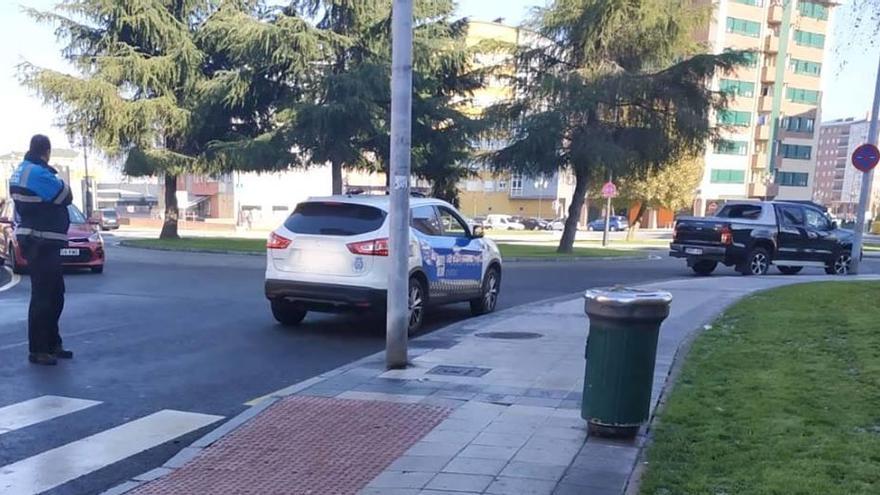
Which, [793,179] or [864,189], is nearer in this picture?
[864,189]

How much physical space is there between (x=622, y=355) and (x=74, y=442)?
378 centimetres

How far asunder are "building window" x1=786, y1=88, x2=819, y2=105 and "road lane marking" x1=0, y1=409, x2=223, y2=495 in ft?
Answer: 280

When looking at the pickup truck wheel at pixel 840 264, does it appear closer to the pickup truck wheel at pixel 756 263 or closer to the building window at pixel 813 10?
the pickup truck wheel at pixel 756 263

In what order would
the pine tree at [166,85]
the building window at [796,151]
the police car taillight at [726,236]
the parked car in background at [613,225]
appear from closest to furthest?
1. the police car taillight at [726,236]
2. the pine tree at [166,85]
3. the parked car in background at [613,225]
4. the building window at [796,151]

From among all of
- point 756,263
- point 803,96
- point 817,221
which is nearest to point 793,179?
point 803,96

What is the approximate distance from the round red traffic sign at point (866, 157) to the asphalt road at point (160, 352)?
8324 millimetres

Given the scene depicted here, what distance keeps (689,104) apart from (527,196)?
2380 inches

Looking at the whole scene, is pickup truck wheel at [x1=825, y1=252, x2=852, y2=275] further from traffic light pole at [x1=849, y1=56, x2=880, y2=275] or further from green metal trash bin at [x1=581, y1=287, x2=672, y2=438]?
green metal trash bin at [x1=581, y1=287, x2=672, y2=438]

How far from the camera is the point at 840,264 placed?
67.6ft

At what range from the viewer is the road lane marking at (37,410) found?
541 centimetres

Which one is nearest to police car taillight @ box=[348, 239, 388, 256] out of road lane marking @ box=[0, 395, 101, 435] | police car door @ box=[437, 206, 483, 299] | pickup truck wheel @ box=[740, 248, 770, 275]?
police car door @ box=[437, 206, 483, 299]

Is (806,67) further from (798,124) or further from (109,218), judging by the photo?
(109,218)

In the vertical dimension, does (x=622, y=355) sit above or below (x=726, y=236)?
above

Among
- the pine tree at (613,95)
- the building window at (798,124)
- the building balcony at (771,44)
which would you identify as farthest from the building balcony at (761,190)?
the pine tree at (613,95)
